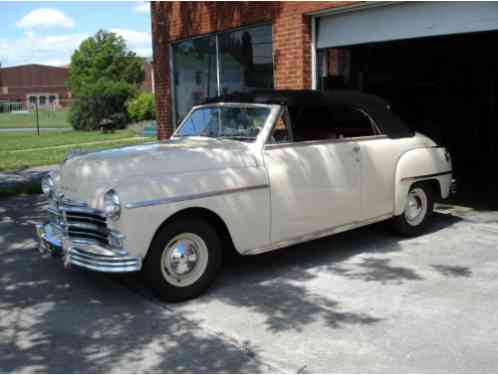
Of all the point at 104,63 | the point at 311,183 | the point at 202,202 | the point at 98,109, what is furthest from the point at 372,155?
the point at 104,63

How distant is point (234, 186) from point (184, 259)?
757 mm

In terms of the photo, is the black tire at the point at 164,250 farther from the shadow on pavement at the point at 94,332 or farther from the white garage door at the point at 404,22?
the white garage door at the point at 404,22

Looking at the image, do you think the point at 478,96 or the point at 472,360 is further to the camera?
the point at 478,96

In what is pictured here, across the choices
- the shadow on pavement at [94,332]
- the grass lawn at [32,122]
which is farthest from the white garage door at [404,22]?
the grass lawn at [32,122]

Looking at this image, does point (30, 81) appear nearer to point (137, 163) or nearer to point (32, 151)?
point (32, 151)

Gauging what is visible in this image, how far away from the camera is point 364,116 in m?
6.45

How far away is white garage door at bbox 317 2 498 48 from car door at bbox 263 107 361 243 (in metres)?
2.72

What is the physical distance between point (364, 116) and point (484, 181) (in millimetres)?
6115

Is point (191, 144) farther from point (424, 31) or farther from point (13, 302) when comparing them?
point (424, 31)

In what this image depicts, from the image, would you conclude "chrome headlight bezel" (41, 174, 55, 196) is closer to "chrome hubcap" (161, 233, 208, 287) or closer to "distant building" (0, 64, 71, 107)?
"chrome hubcap" (161, 233, 208, 287)

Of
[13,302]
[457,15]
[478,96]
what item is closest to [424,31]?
[457,15]

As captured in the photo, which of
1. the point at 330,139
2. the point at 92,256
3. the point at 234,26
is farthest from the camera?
the point at 234,26

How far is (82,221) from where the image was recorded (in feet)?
15.7

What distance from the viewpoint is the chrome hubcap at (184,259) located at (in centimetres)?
472
